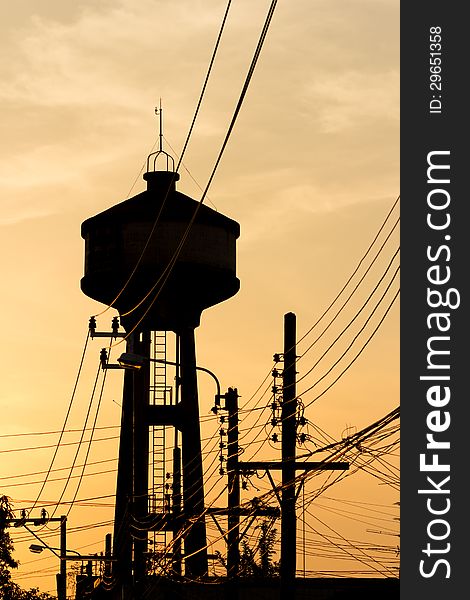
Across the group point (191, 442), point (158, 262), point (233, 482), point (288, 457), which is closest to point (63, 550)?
point (191, 442)

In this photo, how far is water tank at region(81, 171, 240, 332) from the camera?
50938mm

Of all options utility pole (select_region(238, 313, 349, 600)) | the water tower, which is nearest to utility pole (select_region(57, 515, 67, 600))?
the water tower

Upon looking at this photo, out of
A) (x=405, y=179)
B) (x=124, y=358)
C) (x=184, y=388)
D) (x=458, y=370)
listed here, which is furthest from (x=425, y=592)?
(x=184, y=388)

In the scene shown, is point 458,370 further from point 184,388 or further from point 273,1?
point 184,388

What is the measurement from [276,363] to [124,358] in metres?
4.30

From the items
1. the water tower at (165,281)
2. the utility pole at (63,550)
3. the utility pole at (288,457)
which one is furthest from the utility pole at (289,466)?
the utility pole at (63,550)

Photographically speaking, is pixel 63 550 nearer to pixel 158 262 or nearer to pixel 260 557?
pixel 158 262

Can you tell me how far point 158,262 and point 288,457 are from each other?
22.6 m

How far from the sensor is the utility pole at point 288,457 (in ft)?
91.4

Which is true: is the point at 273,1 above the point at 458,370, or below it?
above

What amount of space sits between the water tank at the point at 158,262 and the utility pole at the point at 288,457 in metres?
21.2

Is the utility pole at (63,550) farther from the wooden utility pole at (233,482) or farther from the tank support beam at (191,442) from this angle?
the wooden utility pole at (233,482)

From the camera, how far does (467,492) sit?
61.7 feet

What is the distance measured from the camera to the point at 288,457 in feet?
95.6
